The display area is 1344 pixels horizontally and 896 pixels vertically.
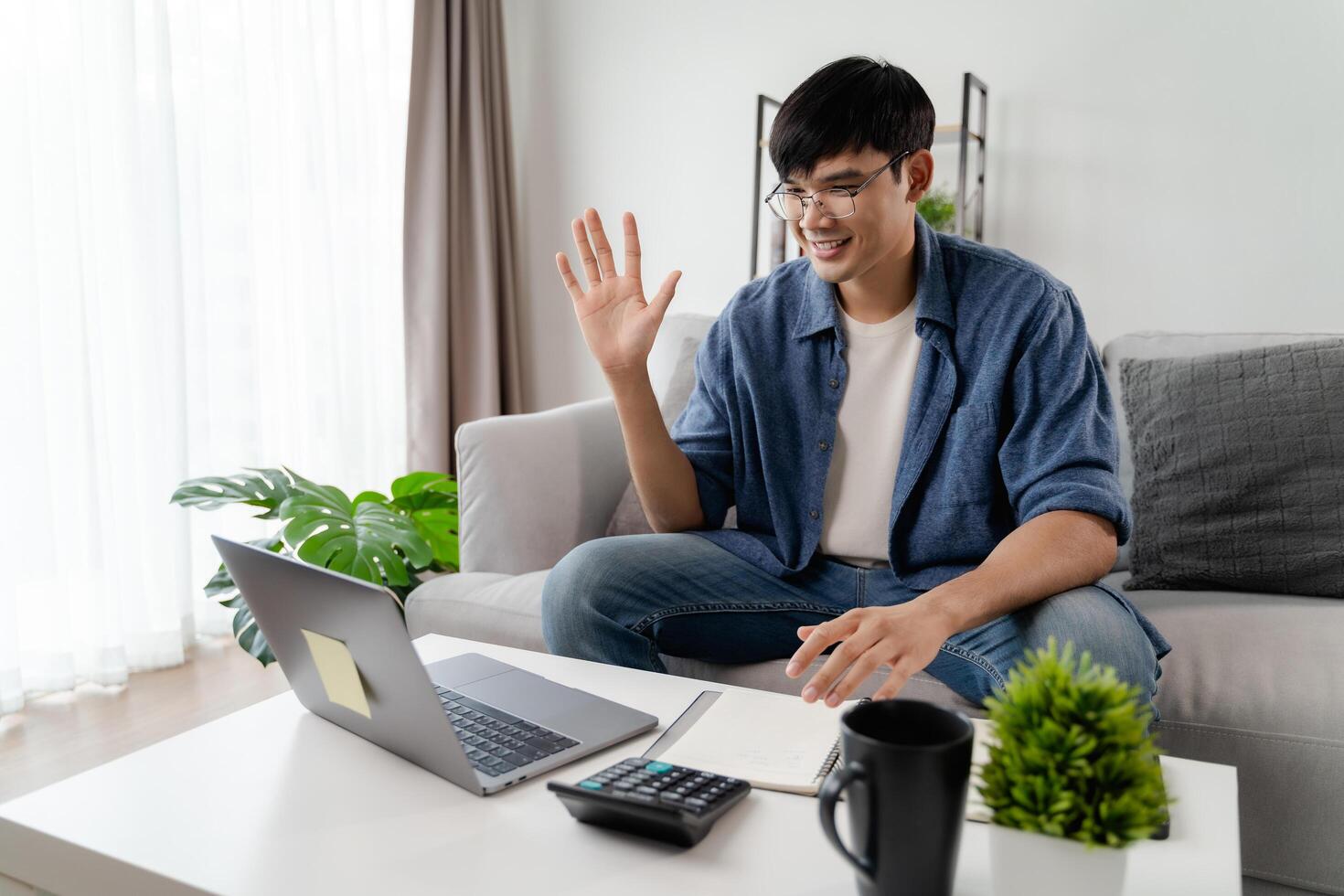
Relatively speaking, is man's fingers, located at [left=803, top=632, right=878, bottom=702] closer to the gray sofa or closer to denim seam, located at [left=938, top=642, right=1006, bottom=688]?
denim seam, located at [left=938, top=642, right=1006, bottom=688]

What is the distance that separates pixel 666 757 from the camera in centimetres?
82

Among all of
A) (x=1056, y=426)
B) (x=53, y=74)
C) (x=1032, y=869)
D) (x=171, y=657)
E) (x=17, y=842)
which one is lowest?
(x=171, y=657)

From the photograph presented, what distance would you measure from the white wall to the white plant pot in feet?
7.44

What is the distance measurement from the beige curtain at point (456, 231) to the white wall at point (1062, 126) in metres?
0.23

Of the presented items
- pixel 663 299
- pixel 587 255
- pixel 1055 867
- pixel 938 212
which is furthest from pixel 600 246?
pixel 938 212

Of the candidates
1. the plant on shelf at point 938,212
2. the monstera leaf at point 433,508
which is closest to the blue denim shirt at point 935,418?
the monstera leaf at point 433,508

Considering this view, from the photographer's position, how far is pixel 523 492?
67.8 inches

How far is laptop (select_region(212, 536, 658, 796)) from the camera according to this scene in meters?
0.76

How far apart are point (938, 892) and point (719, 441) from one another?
999 mm

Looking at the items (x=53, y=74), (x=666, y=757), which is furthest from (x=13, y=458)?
(x=666, y=757)

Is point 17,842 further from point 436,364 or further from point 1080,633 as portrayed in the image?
point 436,364

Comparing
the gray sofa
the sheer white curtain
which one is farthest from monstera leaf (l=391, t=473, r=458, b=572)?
the sheer white curtain

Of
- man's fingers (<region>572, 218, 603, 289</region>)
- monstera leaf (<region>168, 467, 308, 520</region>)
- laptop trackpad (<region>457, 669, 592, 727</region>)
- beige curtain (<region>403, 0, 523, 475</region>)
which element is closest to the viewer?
laptop trackpad (<region>457, 669, 592, 727</region>)

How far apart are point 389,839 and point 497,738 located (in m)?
0.16
